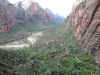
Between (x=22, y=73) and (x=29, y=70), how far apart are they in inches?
30.1

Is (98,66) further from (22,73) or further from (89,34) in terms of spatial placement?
(22,73)

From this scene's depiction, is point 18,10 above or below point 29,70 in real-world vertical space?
above

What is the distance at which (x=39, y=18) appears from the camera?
6275cm

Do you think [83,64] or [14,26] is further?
→ [14,26]

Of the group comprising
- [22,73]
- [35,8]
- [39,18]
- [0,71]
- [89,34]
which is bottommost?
[22,73]

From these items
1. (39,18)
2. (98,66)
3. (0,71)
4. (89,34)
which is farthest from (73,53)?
(39,18)

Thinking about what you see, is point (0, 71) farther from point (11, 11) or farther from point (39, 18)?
point (39, 18)

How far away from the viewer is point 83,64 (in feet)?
33.8

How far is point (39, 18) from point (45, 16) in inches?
211

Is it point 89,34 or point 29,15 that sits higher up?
point 29,15

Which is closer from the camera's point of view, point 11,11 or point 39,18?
point 11,11

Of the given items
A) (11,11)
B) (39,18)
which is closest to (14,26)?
(11,11)

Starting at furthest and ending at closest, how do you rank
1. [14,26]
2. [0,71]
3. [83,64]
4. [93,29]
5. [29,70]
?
[14,26], [93,29], [83,64], [29,70], [0,71]

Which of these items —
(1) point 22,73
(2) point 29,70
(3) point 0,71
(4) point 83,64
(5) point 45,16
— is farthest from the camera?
(5) point 45,16
